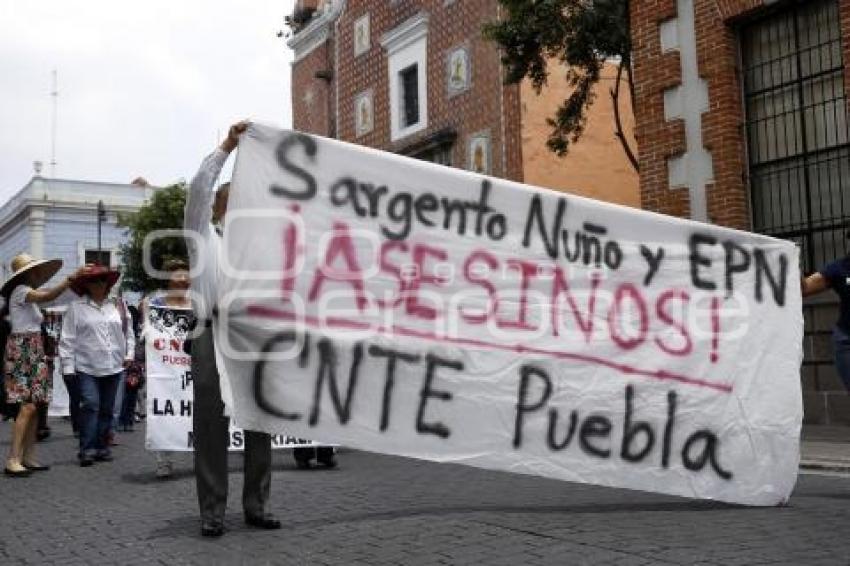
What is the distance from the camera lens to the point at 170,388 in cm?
792

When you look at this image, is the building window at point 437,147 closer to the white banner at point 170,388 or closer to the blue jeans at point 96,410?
the blue jeans at point 96,410

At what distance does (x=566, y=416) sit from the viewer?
527 cm

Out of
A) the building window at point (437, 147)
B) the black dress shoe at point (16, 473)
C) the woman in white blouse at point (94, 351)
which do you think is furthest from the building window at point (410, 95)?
the black dress shoe at point (16, 473)

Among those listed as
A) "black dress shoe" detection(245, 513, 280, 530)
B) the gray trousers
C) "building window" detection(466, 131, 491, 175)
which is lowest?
"black dress shoe" detection(245, 513, 280, 530)

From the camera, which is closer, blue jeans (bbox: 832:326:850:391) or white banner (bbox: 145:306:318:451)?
blue jeans (bbox: 832:326:850:391)

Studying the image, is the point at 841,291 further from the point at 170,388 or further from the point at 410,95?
the point at 410,95

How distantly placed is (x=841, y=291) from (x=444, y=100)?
1773cm

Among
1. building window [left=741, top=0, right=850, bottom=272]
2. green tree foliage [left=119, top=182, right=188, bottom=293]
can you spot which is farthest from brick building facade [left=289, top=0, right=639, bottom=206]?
green tree foliage [left=119, top=182, right=188, bottom=293]

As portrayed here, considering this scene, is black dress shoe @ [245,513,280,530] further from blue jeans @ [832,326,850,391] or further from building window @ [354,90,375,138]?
building window @ [354,90,375,138]

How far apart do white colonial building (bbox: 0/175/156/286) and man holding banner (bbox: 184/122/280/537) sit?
43.5 m

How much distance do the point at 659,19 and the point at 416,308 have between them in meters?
9.08

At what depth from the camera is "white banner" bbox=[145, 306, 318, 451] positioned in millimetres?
7578

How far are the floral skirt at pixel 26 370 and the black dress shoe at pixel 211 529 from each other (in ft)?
11.9

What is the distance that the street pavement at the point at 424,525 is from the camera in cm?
433
